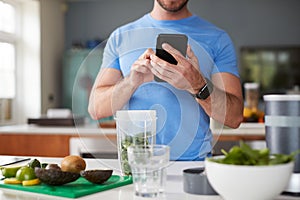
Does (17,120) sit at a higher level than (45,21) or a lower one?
lower

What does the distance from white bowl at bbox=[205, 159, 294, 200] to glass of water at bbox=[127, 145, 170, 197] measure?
0.15 m

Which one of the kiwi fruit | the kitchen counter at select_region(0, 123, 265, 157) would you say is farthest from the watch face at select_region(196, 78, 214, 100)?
the kitchen counter at select_region(0, 123, 265, 157)

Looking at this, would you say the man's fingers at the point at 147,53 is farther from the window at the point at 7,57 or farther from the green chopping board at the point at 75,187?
the window at the point at 7,57

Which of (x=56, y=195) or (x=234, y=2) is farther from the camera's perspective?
(x=234, y=2)

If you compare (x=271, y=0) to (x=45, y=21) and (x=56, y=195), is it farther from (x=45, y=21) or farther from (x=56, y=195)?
(x=56, y=195)

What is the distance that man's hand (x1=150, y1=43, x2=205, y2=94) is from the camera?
1285 millimetres

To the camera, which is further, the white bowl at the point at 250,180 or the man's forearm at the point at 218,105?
the man's forearm at the point at 218,105

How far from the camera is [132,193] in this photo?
1.07 meters

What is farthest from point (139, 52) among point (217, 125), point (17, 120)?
point (17, 120)

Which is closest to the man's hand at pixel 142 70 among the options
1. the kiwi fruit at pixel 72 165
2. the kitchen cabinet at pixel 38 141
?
the kiwi fruit at pixel 72 165

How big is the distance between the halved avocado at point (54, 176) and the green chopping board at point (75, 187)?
0.01 meters

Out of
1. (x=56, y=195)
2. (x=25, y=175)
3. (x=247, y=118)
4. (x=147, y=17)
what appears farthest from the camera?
(x=247, y=118)

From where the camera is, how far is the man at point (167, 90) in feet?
4.33

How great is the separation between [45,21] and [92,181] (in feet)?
16.5
